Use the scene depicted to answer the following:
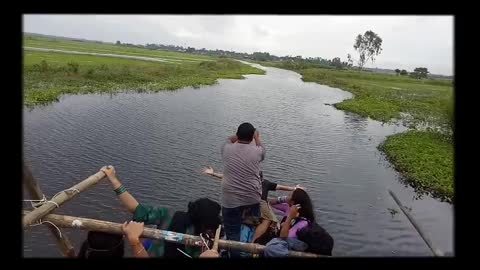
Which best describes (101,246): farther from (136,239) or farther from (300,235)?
(300,235)

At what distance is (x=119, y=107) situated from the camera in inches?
891

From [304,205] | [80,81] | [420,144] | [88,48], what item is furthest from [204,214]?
[88,48]

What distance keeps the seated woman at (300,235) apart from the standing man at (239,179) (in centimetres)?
58

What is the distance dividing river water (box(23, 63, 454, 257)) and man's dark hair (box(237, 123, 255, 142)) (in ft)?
7.78

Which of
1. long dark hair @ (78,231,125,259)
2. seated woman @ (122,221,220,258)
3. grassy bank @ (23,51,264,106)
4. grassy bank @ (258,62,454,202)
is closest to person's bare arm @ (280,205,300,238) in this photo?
seated woman @ (122,221,220,258)

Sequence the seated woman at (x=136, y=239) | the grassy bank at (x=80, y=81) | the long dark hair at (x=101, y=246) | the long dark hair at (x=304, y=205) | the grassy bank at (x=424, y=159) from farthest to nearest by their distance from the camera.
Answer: the grassy bank at (x=80, y=81) → the grassy bank at (x=424, y=159) → the long dark hair at (x=304, y=205) → the seated woman at (x=136, y=239) → the long dark hair at (x=101, y=246)

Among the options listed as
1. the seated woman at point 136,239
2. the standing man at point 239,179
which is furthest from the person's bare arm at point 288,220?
the seated woman at point 136,239

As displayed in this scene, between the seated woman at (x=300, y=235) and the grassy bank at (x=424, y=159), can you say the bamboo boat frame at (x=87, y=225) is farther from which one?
the grassy bank at (x=424, y=159)

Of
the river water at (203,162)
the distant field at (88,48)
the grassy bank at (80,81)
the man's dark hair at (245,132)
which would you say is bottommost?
the river water at (203,162)

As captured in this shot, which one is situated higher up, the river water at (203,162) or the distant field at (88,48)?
the distant field at (88,48)

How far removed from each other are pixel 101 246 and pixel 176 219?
99cm

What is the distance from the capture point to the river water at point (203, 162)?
9.48m
